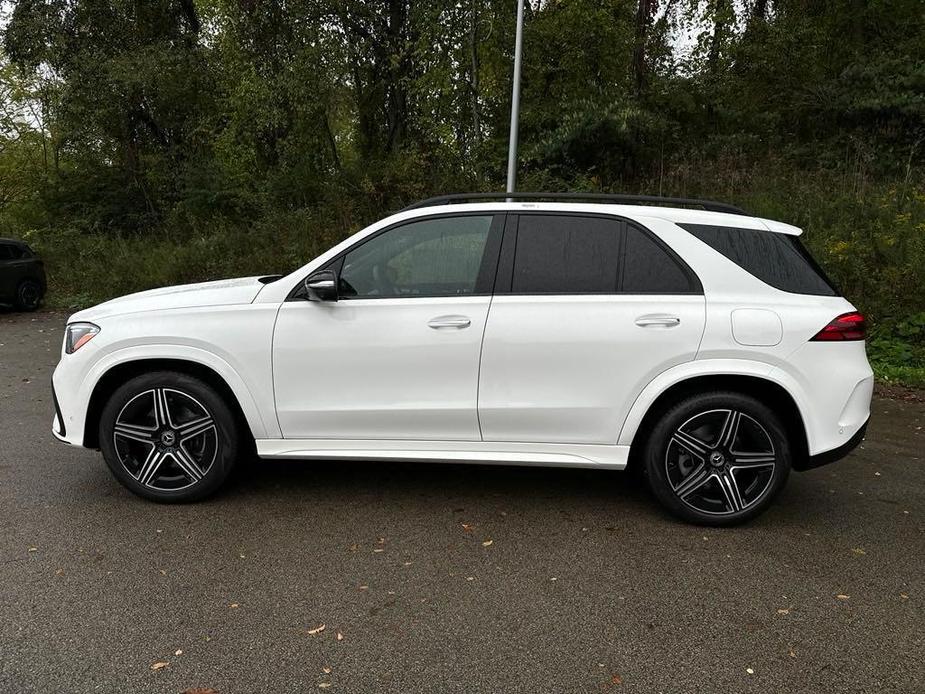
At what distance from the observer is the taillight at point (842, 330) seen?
151 inches

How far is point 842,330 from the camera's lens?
3854 mm

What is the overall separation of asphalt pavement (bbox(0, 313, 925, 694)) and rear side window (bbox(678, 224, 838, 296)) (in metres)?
1.35

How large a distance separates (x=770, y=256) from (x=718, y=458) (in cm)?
114

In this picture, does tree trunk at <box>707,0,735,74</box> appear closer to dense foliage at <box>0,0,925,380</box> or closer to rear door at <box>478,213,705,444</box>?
dense foliage at <box>0,0,925,380</box>

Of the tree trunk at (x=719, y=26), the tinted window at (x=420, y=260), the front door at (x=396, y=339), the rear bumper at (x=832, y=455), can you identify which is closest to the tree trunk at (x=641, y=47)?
the tree trunk at (x=719, y=26)

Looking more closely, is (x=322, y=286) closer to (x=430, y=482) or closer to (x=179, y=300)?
(x=179, y=300)

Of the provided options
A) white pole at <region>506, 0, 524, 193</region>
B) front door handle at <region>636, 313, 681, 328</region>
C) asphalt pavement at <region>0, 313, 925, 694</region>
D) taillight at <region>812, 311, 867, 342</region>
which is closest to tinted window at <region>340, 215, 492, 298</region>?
front door handle at <region>636, 313, 681, 328</region>

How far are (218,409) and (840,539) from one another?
349 cm

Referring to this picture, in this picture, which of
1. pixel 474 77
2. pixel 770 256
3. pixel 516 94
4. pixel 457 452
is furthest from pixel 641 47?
pixel 457 452

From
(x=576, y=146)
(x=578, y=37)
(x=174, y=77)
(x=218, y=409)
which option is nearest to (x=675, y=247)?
(x=218, y=409)

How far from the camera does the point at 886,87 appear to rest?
14172mm

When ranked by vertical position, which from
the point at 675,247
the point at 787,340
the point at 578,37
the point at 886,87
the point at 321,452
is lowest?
the point at 321,452

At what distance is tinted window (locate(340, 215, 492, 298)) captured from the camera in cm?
413

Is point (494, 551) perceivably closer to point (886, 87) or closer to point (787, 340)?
point (787, 340)
